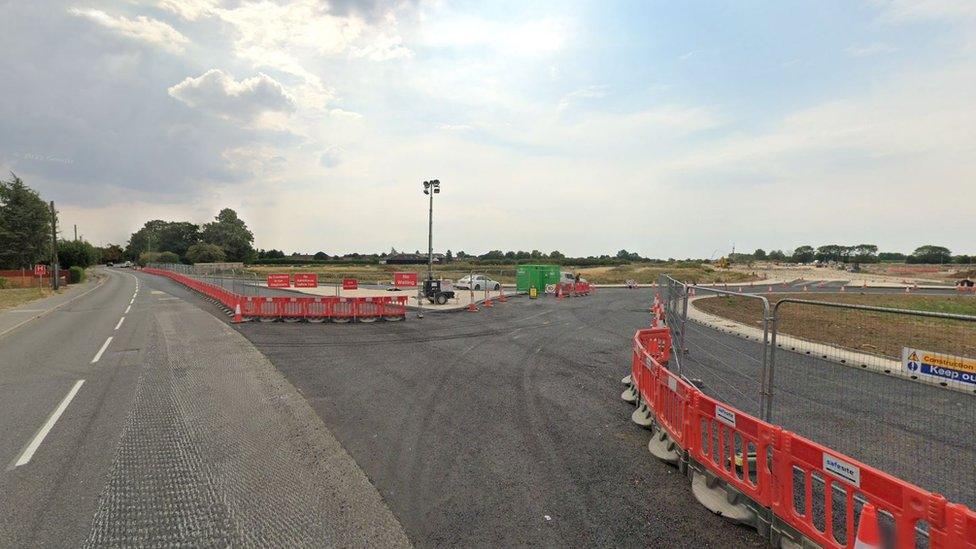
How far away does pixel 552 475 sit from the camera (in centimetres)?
529

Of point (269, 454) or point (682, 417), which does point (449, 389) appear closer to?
point (269, 454)

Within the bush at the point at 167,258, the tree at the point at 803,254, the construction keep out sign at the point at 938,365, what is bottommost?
the construction keep out sign at the point at 938,365

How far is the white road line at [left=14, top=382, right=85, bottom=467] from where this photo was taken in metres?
5.53

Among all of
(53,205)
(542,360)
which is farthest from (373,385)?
(53,205)

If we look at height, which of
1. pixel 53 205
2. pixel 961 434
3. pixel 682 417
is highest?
pixel 53 205

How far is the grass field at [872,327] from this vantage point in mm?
6434

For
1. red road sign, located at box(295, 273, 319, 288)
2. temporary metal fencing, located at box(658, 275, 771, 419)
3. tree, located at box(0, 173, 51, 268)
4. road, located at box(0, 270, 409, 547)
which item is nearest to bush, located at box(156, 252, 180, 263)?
tree, located at box(0, 173, 51, 268)

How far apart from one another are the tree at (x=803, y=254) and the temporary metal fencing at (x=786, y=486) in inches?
7534

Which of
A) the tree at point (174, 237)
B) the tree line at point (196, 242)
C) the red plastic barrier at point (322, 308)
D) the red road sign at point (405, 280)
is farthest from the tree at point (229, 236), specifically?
the red plastic barrier at point (322, 308)

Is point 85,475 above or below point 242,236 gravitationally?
below

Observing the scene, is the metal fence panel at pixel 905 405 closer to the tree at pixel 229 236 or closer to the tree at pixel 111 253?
the tree at pixel 229 236

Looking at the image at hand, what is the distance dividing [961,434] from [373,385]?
9.48 m

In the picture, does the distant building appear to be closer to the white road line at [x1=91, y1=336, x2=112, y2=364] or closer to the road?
the white road line at [x1=91, y1=336, x2=112, y2=364]

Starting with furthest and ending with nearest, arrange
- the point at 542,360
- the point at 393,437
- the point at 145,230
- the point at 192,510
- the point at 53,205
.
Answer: the point at 145,230, the point at 53,205, the point at 542,360, the point at 393,437, the point at 192,510
